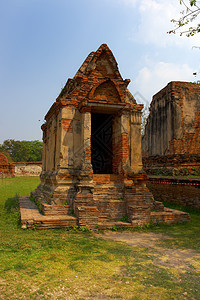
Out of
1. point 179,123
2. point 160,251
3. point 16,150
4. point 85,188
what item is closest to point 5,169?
point 179,123

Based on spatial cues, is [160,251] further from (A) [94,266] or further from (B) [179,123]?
(B) [179,123]

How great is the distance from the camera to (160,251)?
418cm

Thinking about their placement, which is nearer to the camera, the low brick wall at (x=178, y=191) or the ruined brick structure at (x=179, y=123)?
the low brick wall at (x=178, y=191)

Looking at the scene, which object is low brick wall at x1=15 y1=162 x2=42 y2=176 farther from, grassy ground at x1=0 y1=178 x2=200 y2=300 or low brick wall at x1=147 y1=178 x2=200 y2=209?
grassy ground at x1=0 y1=178 x2=200 y2=300

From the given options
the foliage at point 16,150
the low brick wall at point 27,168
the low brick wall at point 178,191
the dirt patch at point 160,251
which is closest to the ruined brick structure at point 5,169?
the low brick wall at point 27,168

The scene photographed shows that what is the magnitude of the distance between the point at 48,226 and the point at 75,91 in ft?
13.2

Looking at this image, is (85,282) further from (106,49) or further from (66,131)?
(106,49)

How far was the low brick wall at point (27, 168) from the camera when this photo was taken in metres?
31.8

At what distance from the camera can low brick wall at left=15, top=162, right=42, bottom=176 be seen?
1254 inches

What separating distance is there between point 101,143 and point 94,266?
6402mm

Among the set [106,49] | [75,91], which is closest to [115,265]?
[75,91]

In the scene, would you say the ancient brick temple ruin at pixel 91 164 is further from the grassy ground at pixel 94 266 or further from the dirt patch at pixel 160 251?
the grassy ground at pixel 94 266

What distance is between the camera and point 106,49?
7184 millimetres

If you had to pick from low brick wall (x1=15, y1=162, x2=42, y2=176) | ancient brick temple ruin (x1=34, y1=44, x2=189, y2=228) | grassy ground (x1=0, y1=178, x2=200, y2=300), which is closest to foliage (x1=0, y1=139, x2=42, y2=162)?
low brick wall (x1=15, y1=162, x2=42, y2=176)
